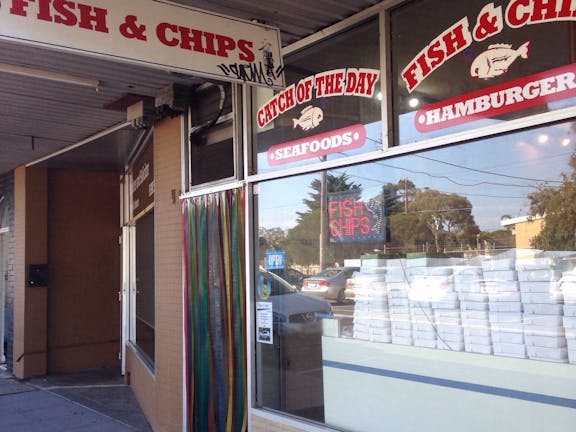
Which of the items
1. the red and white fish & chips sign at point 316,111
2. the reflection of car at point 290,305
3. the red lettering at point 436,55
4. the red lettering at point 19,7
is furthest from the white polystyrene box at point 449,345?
the red lettering at point 19,7

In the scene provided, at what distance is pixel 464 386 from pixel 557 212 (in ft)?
3.46

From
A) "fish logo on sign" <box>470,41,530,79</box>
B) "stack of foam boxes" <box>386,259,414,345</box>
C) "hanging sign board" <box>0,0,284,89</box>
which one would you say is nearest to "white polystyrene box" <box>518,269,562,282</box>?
"stack of foam boxes" <box>386,259,414,345</box>

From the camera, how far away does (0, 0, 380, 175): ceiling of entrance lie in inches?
161

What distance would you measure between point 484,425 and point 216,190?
296 centimetres

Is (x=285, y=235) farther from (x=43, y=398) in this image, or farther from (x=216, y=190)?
(x=43, y=398)

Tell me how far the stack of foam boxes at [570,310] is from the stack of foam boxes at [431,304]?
63cm

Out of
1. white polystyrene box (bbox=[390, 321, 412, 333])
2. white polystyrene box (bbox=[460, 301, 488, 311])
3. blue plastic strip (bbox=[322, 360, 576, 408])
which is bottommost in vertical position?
blue plastic strip (bbox=[322, 360, 576, 408])

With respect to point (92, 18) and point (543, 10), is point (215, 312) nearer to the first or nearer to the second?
point (92, 18)

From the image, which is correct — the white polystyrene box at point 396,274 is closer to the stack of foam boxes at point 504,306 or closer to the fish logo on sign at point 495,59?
the stack of foam boxes at point 504,306

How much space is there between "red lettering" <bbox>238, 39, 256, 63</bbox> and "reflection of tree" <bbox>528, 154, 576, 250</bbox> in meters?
1.76

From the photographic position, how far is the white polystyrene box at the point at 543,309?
312 centimetres

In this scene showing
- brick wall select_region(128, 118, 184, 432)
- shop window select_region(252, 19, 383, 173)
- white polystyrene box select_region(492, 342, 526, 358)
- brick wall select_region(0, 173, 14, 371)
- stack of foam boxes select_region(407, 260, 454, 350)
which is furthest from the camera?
brick wall select_region(0, 173, 14, 371)

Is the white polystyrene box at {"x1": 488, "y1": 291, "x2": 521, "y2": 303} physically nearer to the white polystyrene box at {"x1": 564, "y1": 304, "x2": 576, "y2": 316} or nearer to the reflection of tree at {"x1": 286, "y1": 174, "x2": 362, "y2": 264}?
the white polystyrene box at {"x1": 564, "y1": 304, "x2": 576, "y2": 316}

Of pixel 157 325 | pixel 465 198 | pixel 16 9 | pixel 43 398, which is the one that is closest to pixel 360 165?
pixel 465 198
